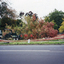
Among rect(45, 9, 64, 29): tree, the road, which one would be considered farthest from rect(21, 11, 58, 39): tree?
rect(45, 9, 64, 29): tree

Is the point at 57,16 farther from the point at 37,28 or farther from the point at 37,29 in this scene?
the point at 37,29

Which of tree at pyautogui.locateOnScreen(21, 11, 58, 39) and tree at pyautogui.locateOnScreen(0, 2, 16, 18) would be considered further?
tree at pyautogui.locateOnScreen(21, 11, 58, 39)

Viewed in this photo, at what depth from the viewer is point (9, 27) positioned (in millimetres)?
23578

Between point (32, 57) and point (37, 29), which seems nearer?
point (32, 57)

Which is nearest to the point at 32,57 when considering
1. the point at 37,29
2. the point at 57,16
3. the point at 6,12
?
the point at 6,12

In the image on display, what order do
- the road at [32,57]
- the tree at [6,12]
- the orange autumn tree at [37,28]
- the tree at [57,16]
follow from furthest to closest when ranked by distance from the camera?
1. the tree at [57,16]
2. the orange autumn tree at [37,28]
3. the tree at [6,12]
4. the road at [32,57]

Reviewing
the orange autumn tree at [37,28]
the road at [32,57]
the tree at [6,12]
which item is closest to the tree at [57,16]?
the orange autumn tree at [37,28]

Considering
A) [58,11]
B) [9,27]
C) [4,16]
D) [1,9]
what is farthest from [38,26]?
[58,11]

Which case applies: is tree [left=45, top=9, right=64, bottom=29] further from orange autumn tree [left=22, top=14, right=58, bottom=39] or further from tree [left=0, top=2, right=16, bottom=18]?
tree [left=0, top=2, right=16, bottom=18]

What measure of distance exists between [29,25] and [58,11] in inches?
1152

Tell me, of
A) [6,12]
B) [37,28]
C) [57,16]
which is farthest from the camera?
[57,16]

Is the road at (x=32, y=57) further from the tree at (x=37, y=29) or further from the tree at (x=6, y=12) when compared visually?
the tree at (x=37, y=29)

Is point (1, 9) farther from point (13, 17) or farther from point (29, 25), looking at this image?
point (29, 25)

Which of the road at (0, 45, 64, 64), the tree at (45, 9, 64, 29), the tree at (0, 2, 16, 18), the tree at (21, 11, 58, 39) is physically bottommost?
the road at (0, 45, 64, 64)
